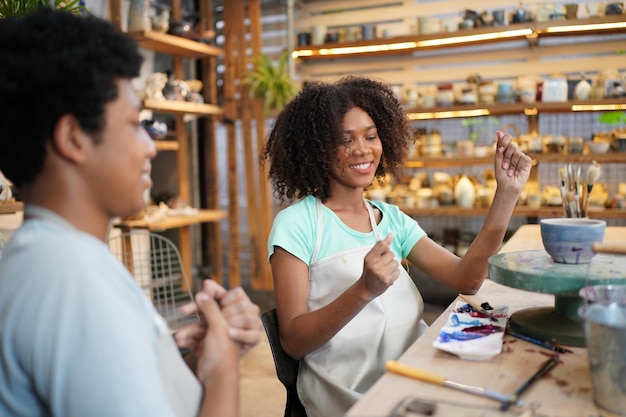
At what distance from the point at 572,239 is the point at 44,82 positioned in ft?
3.56

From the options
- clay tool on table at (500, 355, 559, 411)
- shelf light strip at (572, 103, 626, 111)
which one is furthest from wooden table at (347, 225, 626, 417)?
shelf light strip at (572, 103, 626, 111)

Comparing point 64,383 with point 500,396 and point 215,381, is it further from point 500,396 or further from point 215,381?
point 500,396

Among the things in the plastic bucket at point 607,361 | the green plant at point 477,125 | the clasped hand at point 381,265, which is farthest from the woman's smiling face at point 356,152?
the green plant at point 477,125

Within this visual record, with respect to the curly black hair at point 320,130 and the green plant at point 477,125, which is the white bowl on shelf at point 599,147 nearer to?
the green plant at point 477,125

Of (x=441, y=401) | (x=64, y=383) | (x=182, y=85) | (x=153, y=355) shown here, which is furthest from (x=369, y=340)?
(x=182, y=85)

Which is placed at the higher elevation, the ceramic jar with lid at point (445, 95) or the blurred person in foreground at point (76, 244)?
the ceramic jar with lid at point (445, 95)

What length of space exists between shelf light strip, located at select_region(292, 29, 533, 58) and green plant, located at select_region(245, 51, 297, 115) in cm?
22

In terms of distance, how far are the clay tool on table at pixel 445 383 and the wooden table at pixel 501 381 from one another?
0.01 metres

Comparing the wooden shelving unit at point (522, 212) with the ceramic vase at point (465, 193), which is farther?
the ceramic vase at point (465, 193)

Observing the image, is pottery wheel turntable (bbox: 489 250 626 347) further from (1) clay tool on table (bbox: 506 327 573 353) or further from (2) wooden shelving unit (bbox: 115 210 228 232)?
(2) wooden shelving unit (bbox: 115 210 228 232)

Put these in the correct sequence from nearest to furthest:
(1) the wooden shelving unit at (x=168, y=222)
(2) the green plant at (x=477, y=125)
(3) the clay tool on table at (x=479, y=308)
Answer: (3) the clay tool on table at (x=479, y=308) → (1) the wooden shelving unit at (x=168, y=222) → (2) the green plant at (x=477, y=125)

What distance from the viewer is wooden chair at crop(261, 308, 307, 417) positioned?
1.55 meters

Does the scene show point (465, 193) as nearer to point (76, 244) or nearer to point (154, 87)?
point (154, 87)

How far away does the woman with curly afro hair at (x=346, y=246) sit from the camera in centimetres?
151
